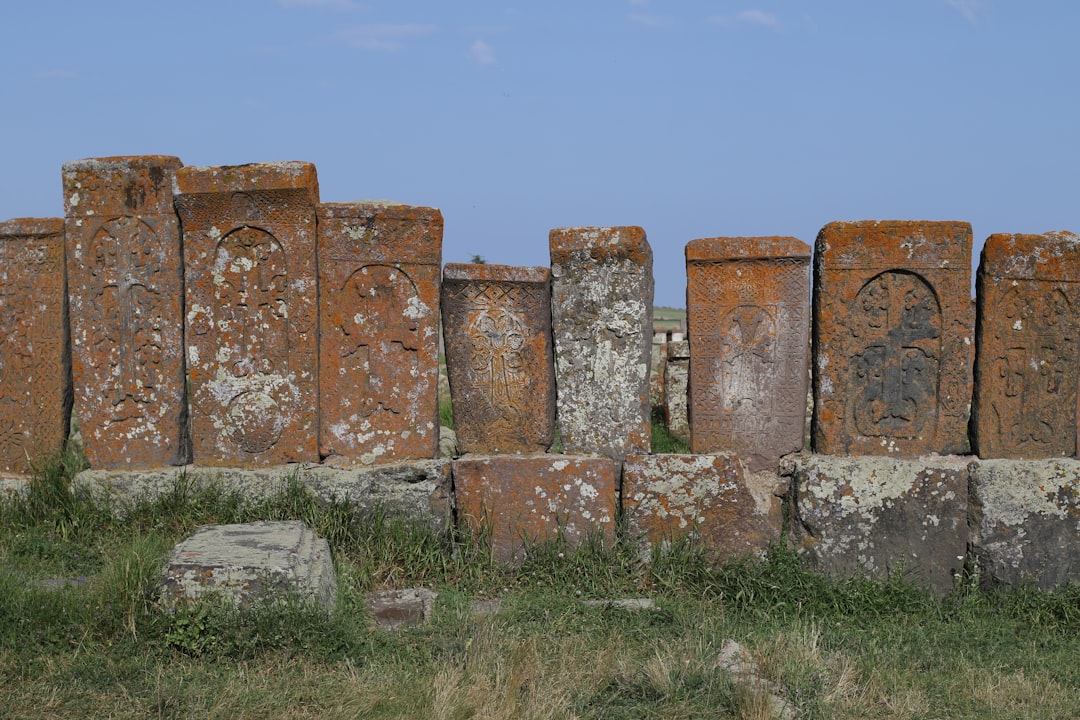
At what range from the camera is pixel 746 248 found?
5.58 m

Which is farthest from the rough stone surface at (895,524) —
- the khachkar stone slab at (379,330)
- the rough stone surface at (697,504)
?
the khachkar stone slab at (379,330)

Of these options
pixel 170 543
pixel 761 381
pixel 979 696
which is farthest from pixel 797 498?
pixel 170 543

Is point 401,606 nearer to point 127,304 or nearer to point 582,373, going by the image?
point 582,373

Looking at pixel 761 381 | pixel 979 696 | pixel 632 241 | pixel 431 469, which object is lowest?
pixel 979 696

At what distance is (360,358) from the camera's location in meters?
5.72

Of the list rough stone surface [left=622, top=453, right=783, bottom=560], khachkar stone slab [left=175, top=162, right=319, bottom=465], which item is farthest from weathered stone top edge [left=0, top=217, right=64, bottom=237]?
rough stone surface [left=622, top=453, right=783, bottom=560]

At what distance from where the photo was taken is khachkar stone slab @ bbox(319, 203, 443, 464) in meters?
5.66

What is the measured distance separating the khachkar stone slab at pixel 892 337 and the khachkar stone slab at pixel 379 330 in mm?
2053

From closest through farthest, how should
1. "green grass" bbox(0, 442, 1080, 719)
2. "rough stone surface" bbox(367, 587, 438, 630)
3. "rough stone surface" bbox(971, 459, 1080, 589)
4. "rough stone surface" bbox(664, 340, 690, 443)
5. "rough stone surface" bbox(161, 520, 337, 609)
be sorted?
1. "green grass" bbox(0, 442, 1080, 719)
2. "rough stone surface" bbox(161, 520, 337, 609)
3. "rough stone surface" bbox(367, 587, 438, 630)
4. "rough stone surface" bbox(971, 459, 1080, 589)
5. "rough stone surface" bbox(664, 340, 690, 443)

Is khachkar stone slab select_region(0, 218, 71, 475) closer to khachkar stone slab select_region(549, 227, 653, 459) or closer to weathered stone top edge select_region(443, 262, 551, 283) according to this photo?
weathered stone top edge select_region(443, 262, 551, 283)

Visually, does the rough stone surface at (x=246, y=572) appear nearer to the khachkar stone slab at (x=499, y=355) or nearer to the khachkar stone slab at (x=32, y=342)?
the khachkar stone slab at (x=499, y=355)

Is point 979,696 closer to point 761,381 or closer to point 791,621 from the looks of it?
point 791,621

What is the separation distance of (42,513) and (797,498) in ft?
13.2

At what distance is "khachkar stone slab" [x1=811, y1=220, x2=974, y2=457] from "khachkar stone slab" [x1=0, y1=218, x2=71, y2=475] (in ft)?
13.6
